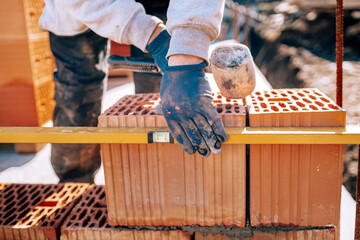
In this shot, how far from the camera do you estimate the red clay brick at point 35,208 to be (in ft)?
4.51

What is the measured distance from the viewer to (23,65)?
2840 mm

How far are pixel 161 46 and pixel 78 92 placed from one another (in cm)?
92

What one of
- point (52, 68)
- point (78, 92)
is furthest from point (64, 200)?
point (52, 68)

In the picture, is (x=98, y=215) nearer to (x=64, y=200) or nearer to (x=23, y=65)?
(x=64, y=200)

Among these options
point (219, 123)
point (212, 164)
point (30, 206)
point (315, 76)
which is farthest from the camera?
point (315, 76)

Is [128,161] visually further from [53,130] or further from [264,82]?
[264,82]

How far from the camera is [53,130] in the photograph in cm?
124

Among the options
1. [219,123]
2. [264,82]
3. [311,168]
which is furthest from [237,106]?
[264,82]

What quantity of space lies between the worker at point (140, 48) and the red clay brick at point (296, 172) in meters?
0.20

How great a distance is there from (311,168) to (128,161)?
2.12ft

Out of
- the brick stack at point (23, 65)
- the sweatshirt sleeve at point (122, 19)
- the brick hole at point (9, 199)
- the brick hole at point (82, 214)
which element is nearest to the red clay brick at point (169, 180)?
the brick hole at point (82, 214)

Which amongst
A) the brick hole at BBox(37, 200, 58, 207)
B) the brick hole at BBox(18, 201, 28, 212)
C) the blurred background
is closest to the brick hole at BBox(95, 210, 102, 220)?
the brick hole at BBox(37, 200, 58, 207)

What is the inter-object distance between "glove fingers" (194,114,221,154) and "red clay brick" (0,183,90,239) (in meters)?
0.74

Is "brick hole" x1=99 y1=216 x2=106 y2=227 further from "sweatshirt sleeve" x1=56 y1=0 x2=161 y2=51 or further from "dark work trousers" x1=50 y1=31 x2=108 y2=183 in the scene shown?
"dark work trousers" x1=50 y1=31 x2=108 y2=183
